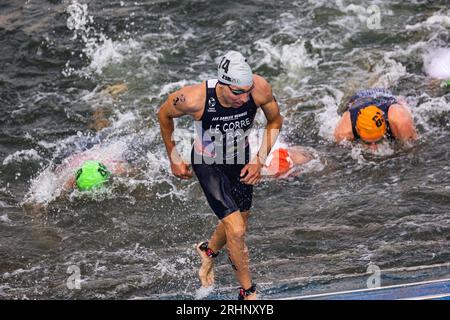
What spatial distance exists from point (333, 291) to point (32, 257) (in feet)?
10.7

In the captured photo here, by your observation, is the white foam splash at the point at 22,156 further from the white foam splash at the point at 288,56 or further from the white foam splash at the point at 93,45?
the white foam splash at the point at 288,56

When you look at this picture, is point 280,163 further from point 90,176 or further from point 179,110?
point 179,110

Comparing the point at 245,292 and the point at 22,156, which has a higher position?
the point at 22,156

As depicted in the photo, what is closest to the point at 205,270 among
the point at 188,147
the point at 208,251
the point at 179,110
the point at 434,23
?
the point at 208,251

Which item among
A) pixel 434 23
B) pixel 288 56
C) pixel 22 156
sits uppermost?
pixel 434 23

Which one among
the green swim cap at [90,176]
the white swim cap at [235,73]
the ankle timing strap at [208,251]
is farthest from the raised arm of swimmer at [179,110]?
the green swim cap at [90,176]

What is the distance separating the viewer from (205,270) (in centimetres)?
686

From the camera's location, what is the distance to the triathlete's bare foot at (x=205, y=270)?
270 inches

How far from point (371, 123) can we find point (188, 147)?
240 cm

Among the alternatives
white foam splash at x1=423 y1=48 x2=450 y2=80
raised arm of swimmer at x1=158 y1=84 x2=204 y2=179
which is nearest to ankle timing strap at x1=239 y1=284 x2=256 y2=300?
raised arm of swimmer at x1=158 y1=84 x2=204 y2=179

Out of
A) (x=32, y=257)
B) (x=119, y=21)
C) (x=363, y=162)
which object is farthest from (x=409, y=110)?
(x=119, y=21)

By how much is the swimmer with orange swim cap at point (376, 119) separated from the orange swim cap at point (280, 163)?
0.88 metres

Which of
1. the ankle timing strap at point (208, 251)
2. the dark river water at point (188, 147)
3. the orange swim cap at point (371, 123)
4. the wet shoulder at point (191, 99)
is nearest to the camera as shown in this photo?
the wet shoulder at point (191, 99)
